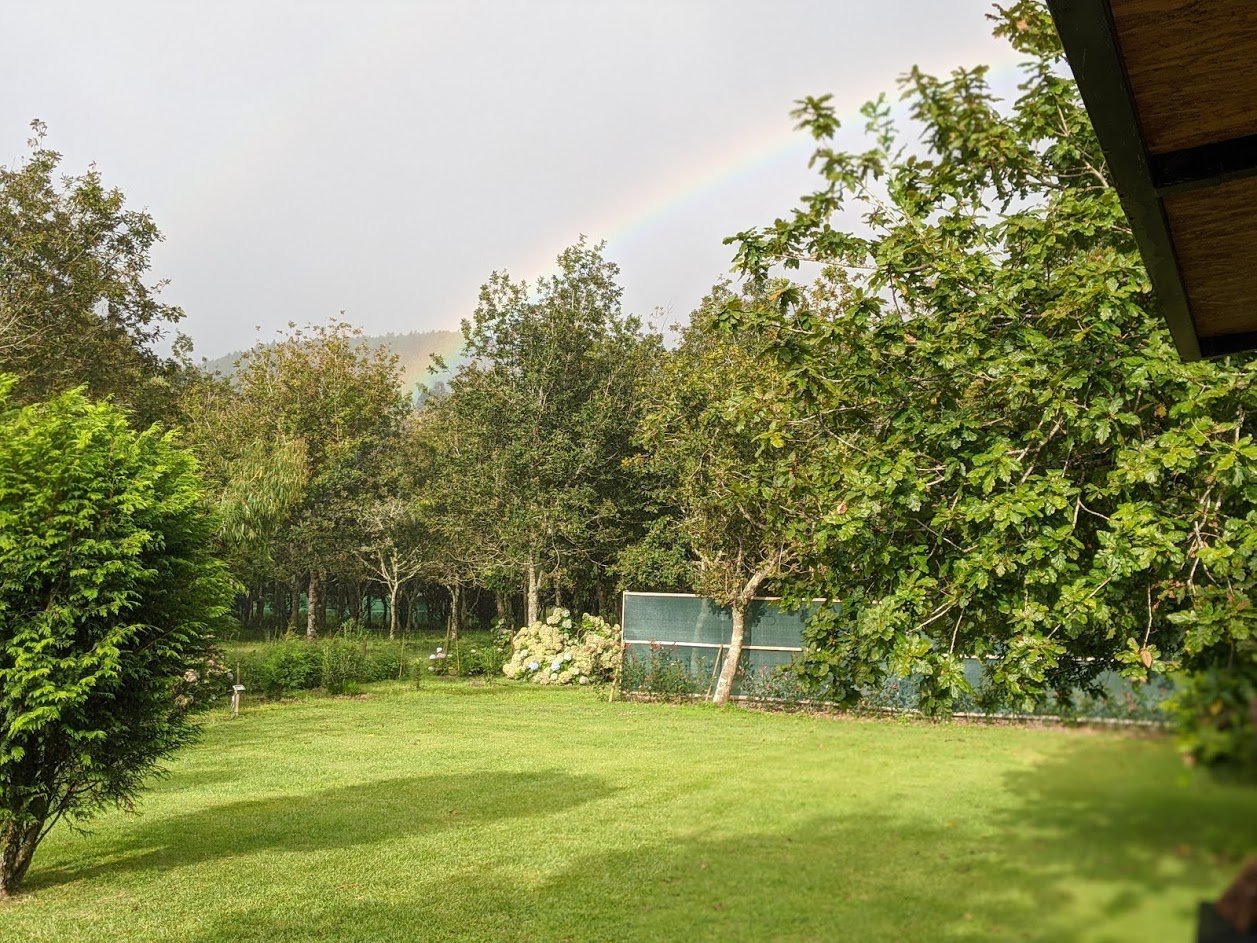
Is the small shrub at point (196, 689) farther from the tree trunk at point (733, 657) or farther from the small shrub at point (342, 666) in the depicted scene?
the small shrub at point (342, 666)

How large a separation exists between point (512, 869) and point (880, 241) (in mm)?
5112

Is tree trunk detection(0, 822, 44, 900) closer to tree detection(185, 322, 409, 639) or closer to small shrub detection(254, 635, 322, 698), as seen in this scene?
small shrub detection(254, 635, 322, 698)

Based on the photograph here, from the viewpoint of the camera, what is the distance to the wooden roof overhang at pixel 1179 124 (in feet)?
3.33

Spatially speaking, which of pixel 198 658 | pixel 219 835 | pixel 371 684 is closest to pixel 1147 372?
pixel 198 658

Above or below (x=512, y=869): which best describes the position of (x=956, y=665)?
above

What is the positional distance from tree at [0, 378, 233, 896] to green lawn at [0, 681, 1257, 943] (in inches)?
37.9

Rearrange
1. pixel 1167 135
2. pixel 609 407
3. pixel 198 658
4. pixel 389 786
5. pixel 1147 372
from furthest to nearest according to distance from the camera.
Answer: pixel 609 407 → pixel 389 786 → pixel 198 658 → pixel 1147 372 → pixel 1167 135

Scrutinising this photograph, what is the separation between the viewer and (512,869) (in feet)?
22.8

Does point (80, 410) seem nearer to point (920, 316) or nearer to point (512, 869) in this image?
point (512, 869)

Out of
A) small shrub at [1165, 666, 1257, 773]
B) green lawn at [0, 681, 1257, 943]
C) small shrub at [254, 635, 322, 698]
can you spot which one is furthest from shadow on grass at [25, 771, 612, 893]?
small shrub at [254, 635, 322, 698]

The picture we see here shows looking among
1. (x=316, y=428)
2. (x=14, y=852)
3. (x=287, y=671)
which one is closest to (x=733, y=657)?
(x=287, y=671)

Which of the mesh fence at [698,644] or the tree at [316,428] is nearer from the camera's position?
the mesh fence at [698,644]

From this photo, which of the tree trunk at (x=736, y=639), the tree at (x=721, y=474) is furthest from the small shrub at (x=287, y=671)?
the tree trunk at (x=736, y=639)

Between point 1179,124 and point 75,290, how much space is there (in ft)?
79.3
